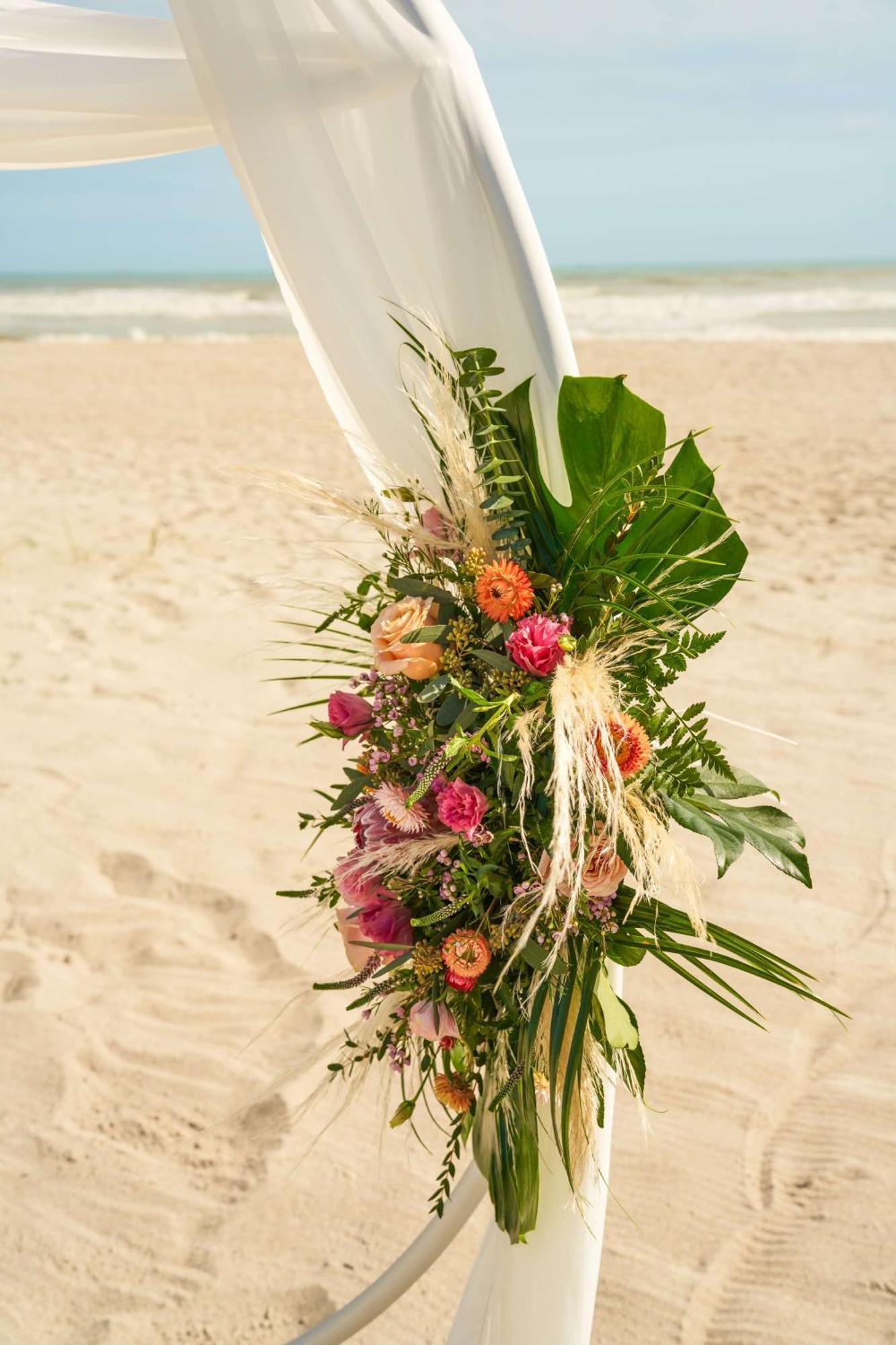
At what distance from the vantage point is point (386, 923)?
1342 mm

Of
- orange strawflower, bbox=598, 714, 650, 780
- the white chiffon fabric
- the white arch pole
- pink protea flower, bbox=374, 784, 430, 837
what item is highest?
the white chiffon fabric

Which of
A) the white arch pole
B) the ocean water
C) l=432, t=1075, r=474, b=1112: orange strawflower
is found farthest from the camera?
the ocean water

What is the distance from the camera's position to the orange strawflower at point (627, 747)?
3.96 feet

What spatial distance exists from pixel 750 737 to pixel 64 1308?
2702mm

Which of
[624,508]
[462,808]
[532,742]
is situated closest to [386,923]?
[462,808]

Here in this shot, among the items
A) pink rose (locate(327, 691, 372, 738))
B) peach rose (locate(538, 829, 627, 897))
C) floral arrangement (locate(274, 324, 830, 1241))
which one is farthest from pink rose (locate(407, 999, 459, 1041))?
pink rose (locate(327, 691, 372, 738))

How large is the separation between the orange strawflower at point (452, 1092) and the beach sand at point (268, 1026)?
183 millimetres

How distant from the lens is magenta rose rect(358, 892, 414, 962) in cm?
134

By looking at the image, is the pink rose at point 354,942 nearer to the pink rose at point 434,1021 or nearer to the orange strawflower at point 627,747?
the pink rose at point 434,1021

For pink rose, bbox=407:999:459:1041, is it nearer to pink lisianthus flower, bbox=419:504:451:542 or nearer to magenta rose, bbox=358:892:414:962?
magenta rose, bbox=358:892:414:962

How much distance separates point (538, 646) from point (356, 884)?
1.24ft

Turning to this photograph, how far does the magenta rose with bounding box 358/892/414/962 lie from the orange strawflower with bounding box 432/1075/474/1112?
0.64ft

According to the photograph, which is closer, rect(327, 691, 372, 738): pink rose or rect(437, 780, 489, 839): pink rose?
rect(437, 780, 489, 839): pink rose

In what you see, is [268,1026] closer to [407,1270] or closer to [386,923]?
[407,1270]
